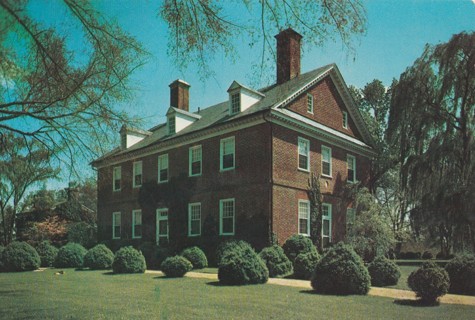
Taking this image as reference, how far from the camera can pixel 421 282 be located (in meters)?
10.1

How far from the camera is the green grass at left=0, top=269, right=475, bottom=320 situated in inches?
308

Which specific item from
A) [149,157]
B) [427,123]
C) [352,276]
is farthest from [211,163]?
[352,276]

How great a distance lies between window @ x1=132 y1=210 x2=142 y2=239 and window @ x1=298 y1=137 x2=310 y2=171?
11.1 meters

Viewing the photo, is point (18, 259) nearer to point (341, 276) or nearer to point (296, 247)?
point (296, 247)

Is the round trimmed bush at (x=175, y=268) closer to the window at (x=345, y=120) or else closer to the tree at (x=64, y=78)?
the tree at (x=64, y=78)

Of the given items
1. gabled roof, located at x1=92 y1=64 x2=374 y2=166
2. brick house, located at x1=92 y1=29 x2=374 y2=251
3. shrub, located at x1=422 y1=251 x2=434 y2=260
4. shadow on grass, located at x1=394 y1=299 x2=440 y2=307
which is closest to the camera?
shadow on grass, located at x1=394 y1=299 x2=440 y2=307

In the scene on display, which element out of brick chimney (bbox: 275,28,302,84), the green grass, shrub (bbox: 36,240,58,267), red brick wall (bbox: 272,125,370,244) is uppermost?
brick chimney (bbox: 275,28,302,84)

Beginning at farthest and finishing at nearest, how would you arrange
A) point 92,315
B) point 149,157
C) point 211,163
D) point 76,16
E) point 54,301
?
point 149,157, point 211,163, point 54,301, point 92,315, point 76,16

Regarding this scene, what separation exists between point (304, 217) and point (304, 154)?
3.04m

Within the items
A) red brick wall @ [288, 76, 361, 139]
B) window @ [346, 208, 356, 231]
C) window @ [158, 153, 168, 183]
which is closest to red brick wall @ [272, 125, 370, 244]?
window @ [346, 208, 356, 231]

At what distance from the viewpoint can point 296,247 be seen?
1878 centimetres

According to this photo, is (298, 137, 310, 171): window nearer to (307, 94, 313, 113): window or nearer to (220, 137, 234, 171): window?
(307, 94, 313, 113): window

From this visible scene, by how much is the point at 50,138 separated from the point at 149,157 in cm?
1878

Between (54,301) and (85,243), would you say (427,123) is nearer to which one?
(54,301)
